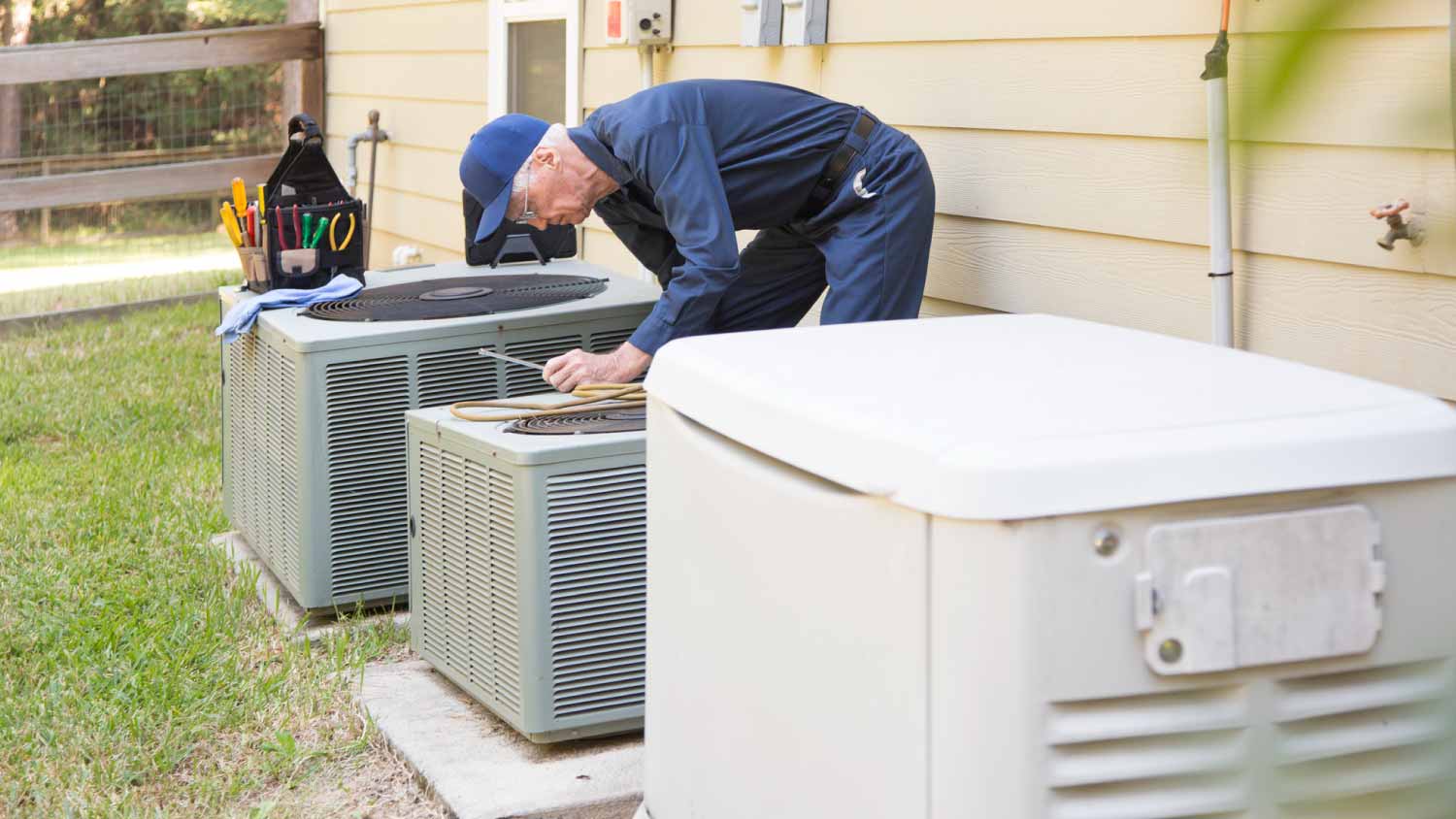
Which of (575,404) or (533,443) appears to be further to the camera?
(575,404)

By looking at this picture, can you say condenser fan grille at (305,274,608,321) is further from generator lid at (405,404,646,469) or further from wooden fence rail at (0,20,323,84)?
wooden fence rail at (0,20,323,84)

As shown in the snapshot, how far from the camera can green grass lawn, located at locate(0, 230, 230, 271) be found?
519 inches

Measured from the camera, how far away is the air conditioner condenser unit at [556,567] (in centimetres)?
250

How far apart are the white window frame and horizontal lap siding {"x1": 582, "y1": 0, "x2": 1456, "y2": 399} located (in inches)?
45.9

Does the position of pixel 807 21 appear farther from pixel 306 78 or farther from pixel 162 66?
pixel 162 66

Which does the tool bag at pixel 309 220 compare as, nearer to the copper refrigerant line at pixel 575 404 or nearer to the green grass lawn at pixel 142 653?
the green grass lawn at pixel 142 653

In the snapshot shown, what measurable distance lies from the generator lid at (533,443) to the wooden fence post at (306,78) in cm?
533

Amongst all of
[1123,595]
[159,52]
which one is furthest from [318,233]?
[159,52]

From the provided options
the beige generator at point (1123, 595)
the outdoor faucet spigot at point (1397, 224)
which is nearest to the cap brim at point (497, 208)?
the outdoor faucet spigot at point (1397, 224)

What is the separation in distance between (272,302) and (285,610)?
0.75 meters

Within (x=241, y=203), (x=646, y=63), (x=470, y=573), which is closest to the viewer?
(x=470, y=573)

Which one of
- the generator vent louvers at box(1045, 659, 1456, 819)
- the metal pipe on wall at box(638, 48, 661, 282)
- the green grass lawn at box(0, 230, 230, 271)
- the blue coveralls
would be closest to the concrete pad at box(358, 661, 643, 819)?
the blue coveralls

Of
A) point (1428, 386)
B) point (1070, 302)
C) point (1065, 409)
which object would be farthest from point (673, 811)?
point (1070, 302)

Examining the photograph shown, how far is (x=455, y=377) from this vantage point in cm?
328
